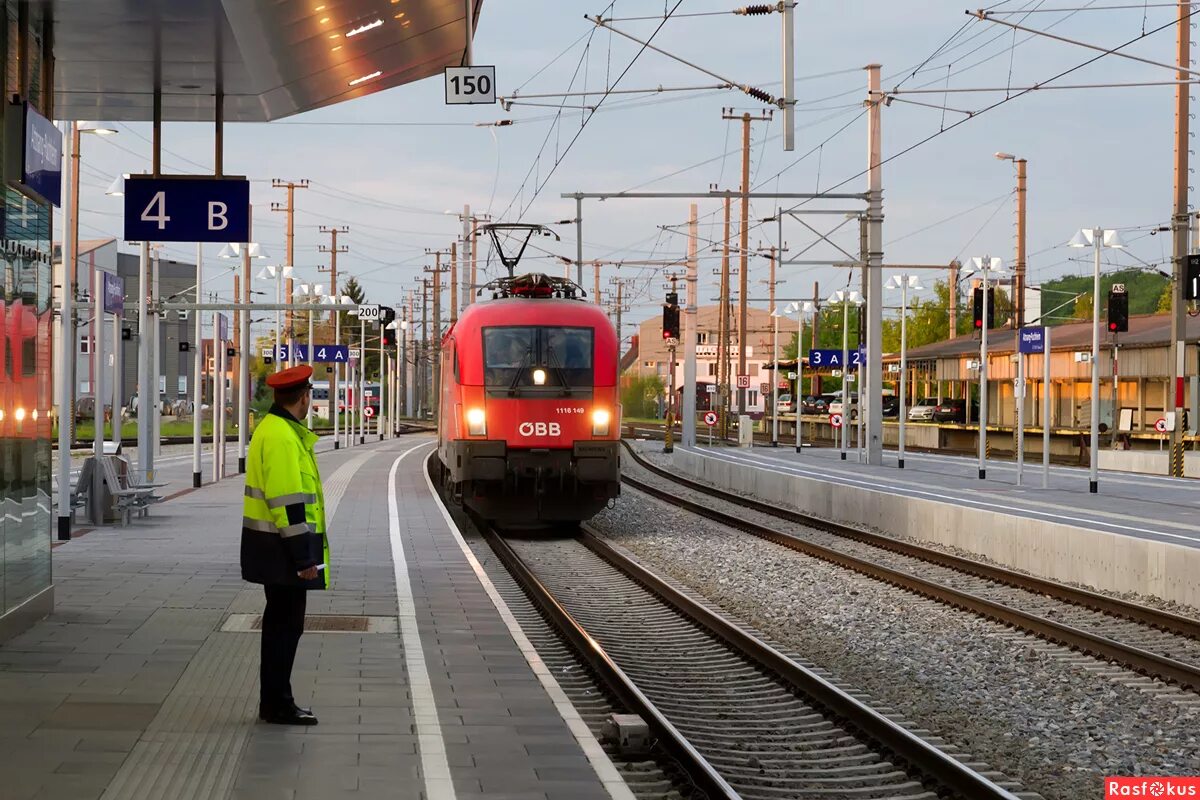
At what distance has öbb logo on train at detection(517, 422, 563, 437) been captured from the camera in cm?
2003

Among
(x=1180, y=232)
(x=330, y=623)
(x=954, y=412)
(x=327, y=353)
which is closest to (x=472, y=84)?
(x=330, y=623)

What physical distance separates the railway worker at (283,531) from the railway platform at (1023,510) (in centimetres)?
972

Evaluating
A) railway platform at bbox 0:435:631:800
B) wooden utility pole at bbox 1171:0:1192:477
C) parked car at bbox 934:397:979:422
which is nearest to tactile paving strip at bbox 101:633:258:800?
railway platform at bbox 0:435:631:800

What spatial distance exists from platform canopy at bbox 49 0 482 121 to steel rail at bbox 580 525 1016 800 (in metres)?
5.43

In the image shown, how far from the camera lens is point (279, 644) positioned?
24.7ft

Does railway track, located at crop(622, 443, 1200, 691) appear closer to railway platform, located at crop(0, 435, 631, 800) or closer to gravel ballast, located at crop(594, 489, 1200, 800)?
gravel ballast, located at crop(594, 489, 1200, 800)

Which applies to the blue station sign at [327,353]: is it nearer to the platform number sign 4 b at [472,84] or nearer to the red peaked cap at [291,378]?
the platform number sign 4 b at [472,84]

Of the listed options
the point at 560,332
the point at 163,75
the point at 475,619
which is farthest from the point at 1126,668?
the point at 560,332

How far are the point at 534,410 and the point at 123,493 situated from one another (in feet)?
17.3

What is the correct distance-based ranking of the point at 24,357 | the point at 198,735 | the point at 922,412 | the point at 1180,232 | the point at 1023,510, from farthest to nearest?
the point at 922,412, the point at 1180,232, the point at 1023,510, the point at 24,357, the point at 198,735

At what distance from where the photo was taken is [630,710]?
9.01m

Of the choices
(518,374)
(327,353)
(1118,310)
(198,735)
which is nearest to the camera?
(198,735)

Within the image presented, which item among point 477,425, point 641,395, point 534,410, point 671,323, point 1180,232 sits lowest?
point 477,425

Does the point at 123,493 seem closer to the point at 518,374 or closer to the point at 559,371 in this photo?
the point at 518,374
